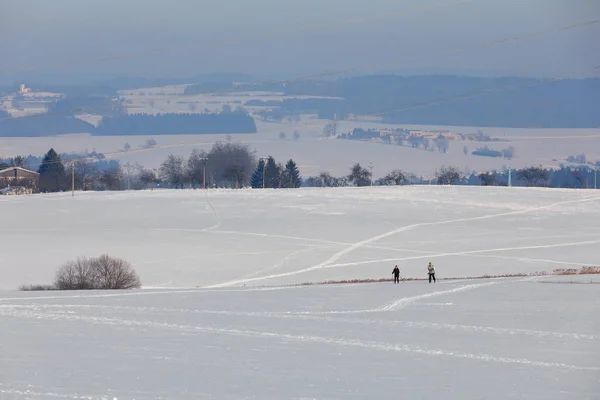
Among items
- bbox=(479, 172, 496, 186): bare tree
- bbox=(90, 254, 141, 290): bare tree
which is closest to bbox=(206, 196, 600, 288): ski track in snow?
bbox=(90, 254, 141, 290): bare tree

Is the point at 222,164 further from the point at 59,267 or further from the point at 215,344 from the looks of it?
the point at 215,344

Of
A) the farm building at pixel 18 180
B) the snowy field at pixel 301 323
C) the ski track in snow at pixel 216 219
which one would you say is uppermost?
A: the farm building at pixel 18 180

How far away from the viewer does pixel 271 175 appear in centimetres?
17088

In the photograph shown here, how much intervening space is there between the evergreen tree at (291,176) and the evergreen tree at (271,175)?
9.53 ft

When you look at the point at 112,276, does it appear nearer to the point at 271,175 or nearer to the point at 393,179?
the point at 271,175

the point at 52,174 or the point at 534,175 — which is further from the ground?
the point at 534,175

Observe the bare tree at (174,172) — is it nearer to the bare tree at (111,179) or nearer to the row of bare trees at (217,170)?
the row of bare trees at (217,170)

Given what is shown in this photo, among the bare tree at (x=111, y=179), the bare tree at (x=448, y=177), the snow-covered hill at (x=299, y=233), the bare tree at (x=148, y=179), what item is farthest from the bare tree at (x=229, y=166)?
the snow-covered hill at (x=299, y=233)

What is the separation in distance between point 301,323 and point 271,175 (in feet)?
474

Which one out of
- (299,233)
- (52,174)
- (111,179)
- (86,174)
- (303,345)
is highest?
(86,174)

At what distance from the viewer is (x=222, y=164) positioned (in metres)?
166

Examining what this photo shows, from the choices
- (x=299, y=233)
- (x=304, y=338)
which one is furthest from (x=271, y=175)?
(x=304, y=338)

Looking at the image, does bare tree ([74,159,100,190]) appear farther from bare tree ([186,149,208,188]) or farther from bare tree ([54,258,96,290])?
bare tree ([54,258,96,290])

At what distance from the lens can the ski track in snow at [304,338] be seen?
21375 mm
